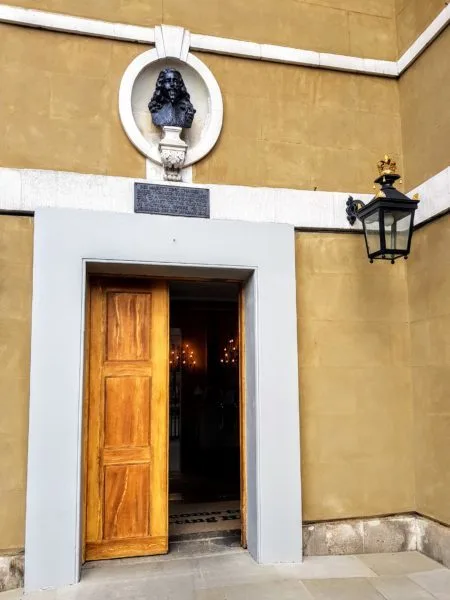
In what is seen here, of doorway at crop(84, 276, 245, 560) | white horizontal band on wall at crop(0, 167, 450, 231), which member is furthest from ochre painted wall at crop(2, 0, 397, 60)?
doorway at crop(84, 276, 245, 560)

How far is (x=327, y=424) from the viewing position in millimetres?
4836

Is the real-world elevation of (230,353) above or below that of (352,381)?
above

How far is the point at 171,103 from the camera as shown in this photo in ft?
15.4

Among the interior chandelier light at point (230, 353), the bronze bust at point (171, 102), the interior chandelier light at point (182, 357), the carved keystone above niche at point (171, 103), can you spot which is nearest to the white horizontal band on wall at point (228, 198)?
the carved keystone above niche at point (171, 103)

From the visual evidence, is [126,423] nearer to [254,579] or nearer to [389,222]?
[254,579]

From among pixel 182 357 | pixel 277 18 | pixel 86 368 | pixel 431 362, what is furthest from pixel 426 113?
pixel 182 357

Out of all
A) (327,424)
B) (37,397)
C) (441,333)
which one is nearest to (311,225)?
(441,333)

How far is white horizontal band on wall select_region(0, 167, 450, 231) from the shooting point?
436cm

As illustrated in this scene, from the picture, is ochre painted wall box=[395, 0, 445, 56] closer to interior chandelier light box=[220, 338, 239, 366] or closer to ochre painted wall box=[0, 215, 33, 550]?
ochre painted wall box=[0, 215, 33, 550]

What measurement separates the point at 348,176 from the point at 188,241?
1823 millimetres

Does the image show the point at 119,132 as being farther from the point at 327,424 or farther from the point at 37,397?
the point at 327,424

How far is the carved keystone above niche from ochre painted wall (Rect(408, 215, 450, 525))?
230 cm

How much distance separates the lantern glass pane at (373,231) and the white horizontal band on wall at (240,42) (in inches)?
71.4

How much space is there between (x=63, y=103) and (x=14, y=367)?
7.72 ft
